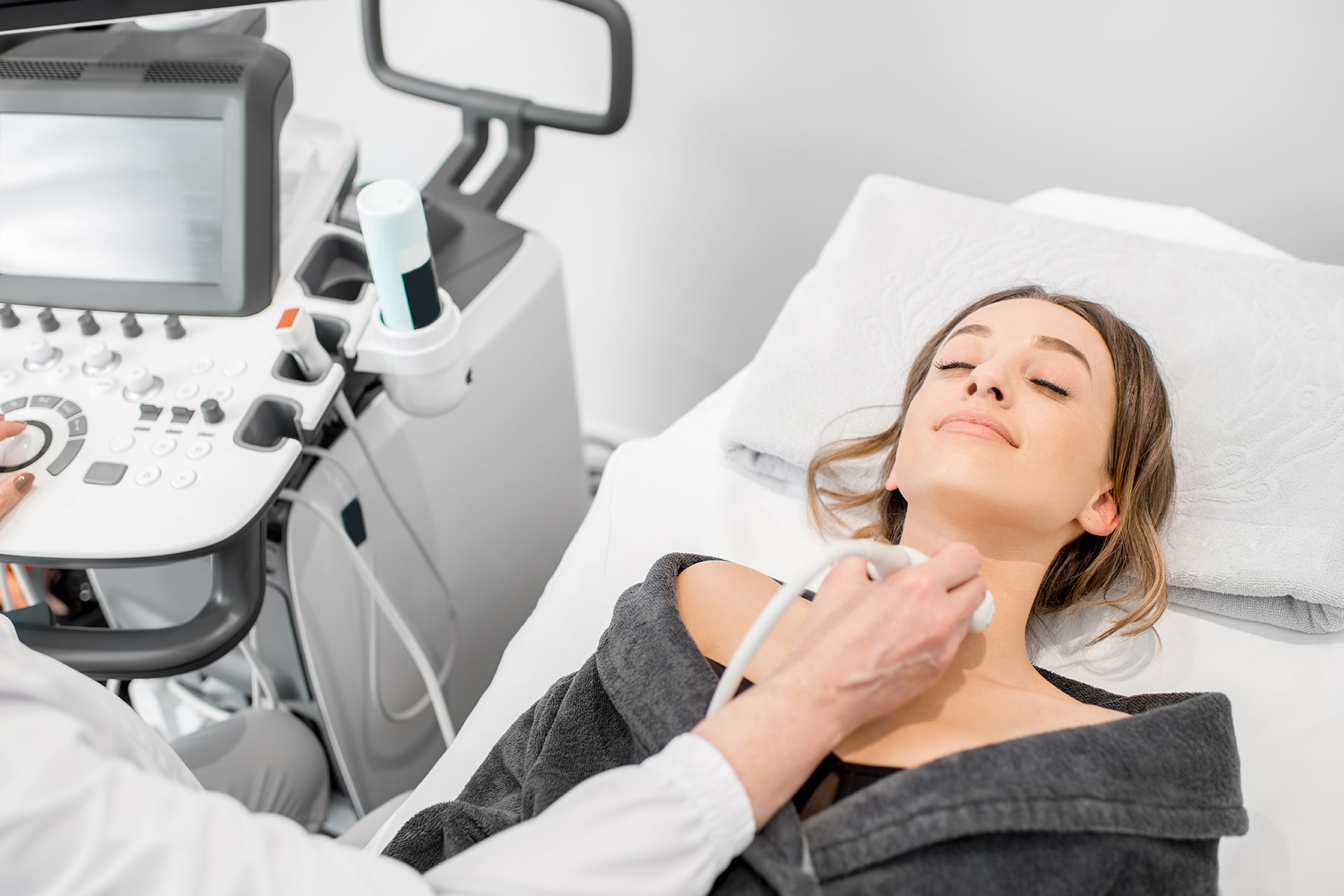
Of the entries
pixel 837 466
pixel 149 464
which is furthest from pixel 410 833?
pixel 837 466

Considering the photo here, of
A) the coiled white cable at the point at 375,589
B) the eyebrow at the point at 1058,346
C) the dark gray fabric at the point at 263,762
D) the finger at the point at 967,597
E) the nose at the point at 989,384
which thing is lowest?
the dark gray fabric at the point at 263,762

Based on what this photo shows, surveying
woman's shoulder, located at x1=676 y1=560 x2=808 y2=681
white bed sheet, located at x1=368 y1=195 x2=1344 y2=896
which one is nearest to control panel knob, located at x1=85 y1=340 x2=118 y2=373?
white bed sheet, located at x1=368 y1=195 x2=1344 y2=896

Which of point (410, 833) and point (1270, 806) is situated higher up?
point (1270, 806)

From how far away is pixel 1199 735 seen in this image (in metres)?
0.80

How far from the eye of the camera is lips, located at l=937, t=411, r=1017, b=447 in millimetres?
914

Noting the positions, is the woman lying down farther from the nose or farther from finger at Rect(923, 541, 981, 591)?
finger at Rect(923, 541, 981, 591)

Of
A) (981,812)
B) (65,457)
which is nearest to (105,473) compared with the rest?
(65,457)

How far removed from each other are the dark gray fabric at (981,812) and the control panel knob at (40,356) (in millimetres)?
636

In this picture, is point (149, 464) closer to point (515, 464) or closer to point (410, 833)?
point (410, 833)

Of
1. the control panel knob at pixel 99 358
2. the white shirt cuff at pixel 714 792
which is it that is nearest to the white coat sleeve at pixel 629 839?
the white shirt cuff at pixel 714 792

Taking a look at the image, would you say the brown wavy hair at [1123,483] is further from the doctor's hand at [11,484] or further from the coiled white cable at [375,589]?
the doctor's hand at [11,484]

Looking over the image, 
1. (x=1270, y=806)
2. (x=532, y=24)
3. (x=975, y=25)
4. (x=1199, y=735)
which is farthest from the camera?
(x=532, y=24)

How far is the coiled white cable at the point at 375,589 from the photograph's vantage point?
3.47 feet

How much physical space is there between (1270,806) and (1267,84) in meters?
0.89
